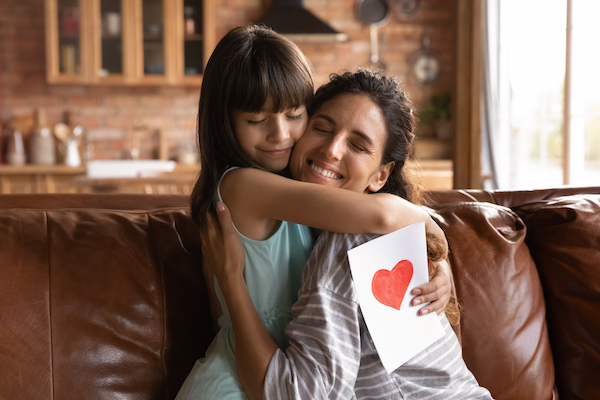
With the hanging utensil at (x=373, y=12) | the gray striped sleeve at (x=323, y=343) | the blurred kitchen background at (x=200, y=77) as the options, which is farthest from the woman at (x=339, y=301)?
the hanging utensil at (x=373, y=12)

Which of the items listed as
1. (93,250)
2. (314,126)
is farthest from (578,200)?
(93,250)

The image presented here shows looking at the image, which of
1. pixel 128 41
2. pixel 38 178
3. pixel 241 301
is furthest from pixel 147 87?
pixel 241 301

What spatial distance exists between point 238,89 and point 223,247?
0.33 m

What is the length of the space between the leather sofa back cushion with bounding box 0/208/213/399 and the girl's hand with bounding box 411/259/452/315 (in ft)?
1.77

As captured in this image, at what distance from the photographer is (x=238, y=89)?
3.66 feet

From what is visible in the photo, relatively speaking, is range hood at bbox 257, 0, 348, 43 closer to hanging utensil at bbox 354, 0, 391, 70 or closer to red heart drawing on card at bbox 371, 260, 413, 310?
hanging utensil at bbox 354, 0, 391, 70

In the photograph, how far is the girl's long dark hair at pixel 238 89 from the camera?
3.66 ft

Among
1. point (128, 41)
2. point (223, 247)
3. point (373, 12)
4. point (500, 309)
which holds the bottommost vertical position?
point (500, 309)

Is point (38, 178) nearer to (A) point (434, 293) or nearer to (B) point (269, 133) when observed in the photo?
(B) point (269, 133)

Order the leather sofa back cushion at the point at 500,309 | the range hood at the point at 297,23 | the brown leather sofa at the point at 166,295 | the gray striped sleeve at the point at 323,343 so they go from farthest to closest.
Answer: the range hood at the point at 297,23 → the leather sofa back cushion at the point at 500,309 → the brown leather sofa at the point at 166,295 → the gray striped sleeve at the point at 323,343

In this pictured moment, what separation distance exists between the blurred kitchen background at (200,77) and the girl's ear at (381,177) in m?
2.29

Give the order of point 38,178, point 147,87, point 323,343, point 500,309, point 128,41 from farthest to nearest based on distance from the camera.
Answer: point 147,87 < point 128,41 < point 38,178 < point 500,309 < point 323,343

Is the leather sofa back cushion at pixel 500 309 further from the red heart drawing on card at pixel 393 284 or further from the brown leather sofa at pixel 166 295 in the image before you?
the red heart drawing on card at pixel 393 284

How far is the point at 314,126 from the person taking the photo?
119 centimetres
